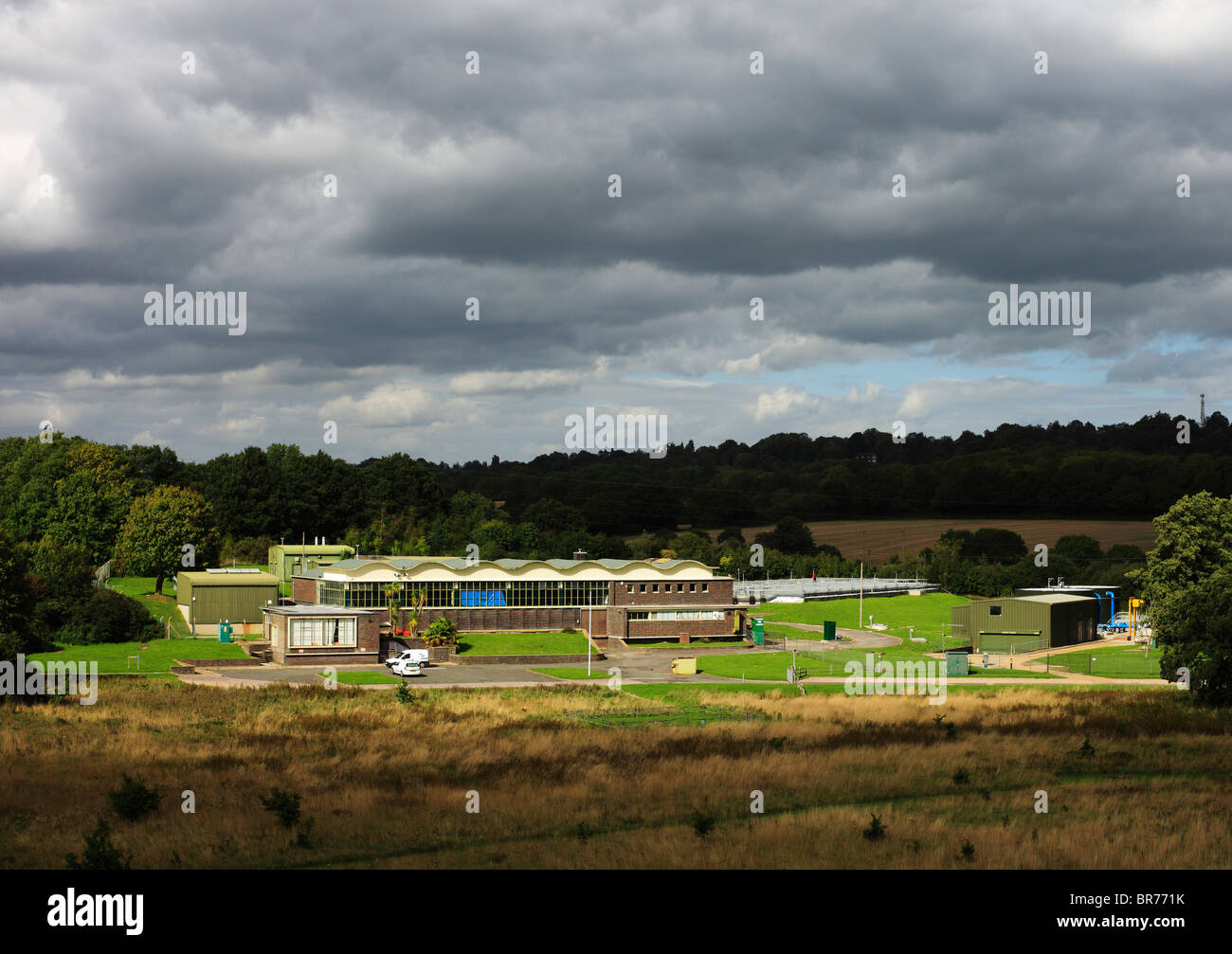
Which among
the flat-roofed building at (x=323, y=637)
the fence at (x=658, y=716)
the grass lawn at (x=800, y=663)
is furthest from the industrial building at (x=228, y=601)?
the fence at (x=658, y=716)

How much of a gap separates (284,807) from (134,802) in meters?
4.13

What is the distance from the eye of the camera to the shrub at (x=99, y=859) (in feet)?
72.2

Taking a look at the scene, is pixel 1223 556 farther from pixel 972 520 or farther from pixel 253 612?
pixel 972 520

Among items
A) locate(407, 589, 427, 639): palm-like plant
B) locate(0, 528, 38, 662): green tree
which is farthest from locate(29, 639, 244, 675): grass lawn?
locate(407, 589, 427, 639): palm-like plant

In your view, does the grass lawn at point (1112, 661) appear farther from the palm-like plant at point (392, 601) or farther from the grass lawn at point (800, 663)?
the palm-like plant at point (392, 601)

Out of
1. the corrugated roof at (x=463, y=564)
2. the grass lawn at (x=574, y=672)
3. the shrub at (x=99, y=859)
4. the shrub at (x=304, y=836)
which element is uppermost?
the corrugated roof at (x=463, y=564)

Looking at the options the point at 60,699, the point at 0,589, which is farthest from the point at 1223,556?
the point at 0,589

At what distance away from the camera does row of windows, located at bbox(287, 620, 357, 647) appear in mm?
77312

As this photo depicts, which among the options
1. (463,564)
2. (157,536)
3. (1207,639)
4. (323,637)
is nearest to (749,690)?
(1207,639)

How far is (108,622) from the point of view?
78.2 meters

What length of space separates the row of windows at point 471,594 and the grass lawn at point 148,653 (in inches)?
399

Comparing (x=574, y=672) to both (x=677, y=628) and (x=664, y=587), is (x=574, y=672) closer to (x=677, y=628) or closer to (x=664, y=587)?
(x=677, y=628)

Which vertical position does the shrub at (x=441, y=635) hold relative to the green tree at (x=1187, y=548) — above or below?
below

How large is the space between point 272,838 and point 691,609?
7017 centimetres
